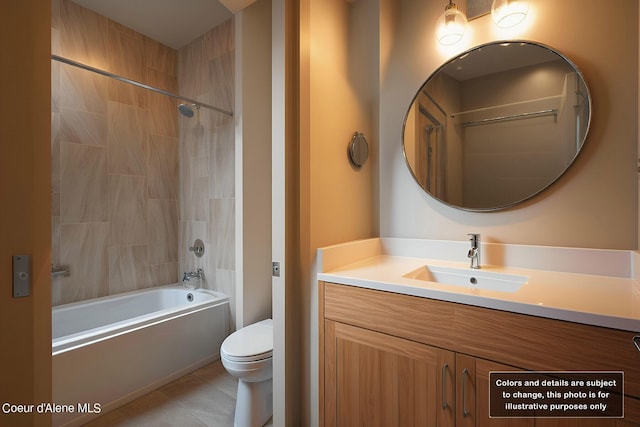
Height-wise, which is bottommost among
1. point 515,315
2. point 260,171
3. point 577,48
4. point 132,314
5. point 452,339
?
point 132,314

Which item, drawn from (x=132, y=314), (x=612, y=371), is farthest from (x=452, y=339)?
(x=132, y=314)

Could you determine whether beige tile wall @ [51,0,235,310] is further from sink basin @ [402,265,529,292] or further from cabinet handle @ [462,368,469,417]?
cabinet handle @ [462,368,469,417]

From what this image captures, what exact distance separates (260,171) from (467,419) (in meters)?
2.04

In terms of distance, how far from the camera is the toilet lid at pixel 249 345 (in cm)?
161

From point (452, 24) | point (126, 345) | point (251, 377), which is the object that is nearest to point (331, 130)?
point (452, 24)

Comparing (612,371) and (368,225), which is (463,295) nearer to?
(612,371)

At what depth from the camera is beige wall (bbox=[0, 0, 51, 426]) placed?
804 mm

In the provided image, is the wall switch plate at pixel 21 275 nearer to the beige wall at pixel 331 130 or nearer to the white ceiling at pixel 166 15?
the beige wall at pixel 331 130

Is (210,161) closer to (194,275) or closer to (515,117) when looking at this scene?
(194,275)

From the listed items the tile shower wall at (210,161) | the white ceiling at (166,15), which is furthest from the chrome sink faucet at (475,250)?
the white ceiling at (166,15)

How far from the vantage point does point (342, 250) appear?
5.20 ft

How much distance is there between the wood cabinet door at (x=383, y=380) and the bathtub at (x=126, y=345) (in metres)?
1.32

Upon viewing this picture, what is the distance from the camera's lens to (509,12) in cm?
146

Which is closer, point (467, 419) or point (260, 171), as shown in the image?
point (467, 419)
